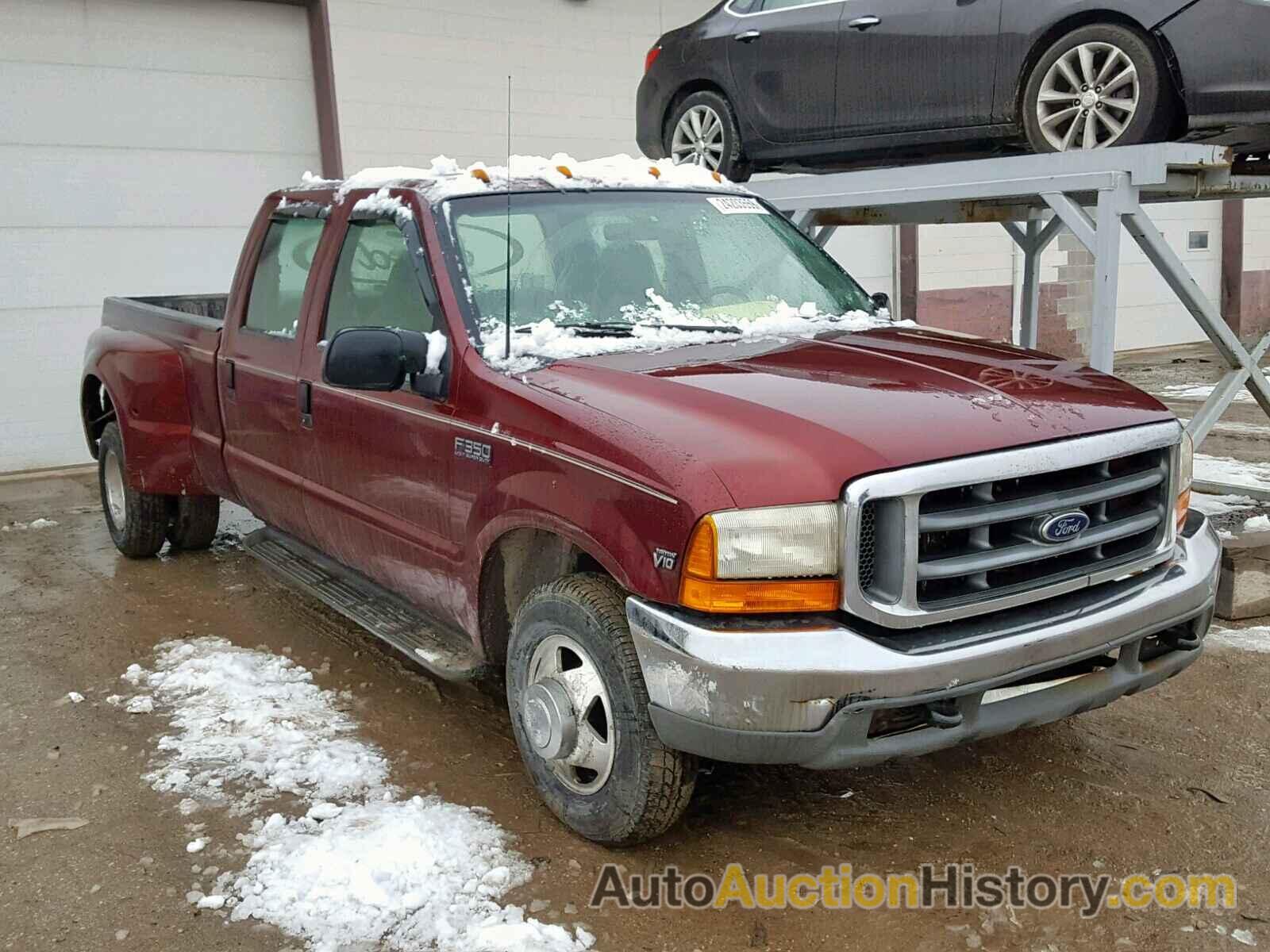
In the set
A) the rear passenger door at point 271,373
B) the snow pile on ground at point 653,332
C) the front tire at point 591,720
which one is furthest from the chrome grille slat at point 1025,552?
the rear passenger door at point 271,373

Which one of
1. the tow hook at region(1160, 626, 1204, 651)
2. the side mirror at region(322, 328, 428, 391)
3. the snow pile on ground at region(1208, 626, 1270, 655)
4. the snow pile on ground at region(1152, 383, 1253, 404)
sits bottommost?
the snow pile on ground at region(1152, 383, 1253, 404)

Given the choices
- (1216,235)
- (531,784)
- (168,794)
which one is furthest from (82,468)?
(1216,235)

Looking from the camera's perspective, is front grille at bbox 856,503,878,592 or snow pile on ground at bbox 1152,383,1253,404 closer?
front grille at bbox 856,503,878,592

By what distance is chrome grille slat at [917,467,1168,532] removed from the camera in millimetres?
2865

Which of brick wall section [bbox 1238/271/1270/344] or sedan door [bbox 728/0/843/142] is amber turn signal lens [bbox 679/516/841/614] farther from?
brick wall section [bbox 1238/271/1270/344]

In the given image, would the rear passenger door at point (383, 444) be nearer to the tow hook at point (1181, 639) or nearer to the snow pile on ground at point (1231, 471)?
the tow hook at point (1181, 639)

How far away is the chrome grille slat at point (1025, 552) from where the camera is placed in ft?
9.42

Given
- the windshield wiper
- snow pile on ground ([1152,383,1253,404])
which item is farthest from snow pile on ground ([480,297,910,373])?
snow pile on ground ([1152,383,1253,404])

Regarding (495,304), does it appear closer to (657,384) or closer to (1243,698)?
(657,384)

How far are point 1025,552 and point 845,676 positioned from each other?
2.03 ft

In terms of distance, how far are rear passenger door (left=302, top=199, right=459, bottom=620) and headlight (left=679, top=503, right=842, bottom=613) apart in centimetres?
117

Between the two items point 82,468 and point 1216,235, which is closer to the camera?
point 82,468

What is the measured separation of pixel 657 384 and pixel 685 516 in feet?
1.89

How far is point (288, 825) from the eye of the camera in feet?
11.4
